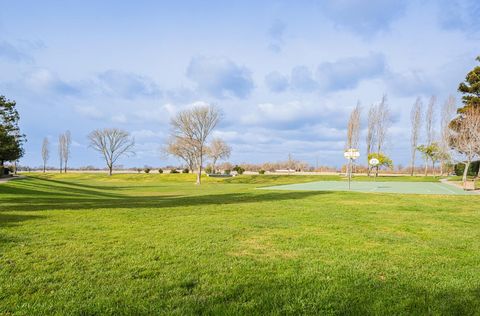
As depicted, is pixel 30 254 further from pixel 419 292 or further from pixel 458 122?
pixel 458 122

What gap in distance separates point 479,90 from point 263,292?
39252 millimetres

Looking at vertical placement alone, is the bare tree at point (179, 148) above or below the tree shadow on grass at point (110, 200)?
above

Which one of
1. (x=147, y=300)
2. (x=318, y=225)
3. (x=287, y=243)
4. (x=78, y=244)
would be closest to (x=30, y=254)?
(x=78, y=244)

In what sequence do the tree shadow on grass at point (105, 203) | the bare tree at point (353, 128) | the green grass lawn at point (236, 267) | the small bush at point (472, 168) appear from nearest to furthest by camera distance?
the green grass lawn at point (236, 267), the tree shadow on grass at point (105, 203), the small bush at point (472, 168), the bare tree at point (353, 128)

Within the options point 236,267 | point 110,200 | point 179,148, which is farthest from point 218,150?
point 236,267

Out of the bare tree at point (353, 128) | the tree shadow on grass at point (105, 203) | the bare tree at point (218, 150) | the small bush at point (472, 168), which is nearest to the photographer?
the tree shadow on grass at point (105, 203)

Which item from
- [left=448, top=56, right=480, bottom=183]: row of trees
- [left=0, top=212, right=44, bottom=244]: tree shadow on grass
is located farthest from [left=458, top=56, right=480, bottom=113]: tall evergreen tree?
[left=0, top=212, right=44, bottom=244]: tree shadow on grass

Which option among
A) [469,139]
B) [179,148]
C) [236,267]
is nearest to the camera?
[236,267]

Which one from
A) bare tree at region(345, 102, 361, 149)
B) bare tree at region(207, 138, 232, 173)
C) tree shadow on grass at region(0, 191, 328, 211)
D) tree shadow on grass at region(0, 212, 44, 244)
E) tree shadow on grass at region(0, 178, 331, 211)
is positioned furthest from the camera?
bare tree at region(207, 138, 232, 173)

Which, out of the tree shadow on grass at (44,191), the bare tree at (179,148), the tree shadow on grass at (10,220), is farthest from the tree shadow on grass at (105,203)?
the bare tree at (179,148)

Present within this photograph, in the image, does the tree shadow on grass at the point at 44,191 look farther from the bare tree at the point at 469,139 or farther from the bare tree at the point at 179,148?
the bare tree at the point at 469,139

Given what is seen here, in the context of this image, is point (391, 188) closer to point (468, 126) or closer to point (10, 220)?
point (468, 126)

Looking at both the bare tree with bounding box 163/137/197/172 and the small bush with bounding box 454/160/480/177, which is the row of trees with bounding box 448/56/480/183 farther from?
the bare tree with bounding box 163/137/197/172

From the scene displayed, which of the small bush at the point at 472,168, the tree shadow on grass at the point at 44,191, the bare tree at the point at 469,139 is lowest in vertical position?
the tree shadow on grass at the point at 44,191
